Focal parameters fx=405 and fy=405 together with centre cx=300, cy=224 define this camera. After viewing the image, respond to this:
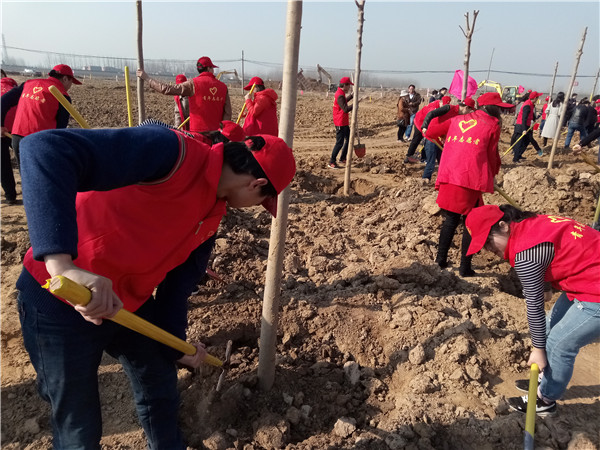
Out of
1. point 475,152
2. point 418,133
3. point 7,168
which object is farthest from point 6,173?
point 418,133

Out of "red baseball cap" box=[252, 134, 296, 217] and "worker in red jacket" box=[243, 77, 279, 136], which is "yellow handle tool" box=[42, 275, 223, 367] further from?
"worker in red jacket" box=[243, 77, 279, 136]

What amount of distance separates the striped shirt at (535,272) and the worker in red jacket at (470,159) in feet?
5.49

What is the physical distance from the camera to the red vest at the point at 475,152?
3604 mm

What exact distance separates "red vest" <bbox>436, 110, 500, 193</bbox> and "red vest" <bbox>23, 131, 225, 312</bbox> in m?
2.80

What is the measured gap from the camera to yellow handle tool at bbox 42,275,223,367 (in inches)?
40.6

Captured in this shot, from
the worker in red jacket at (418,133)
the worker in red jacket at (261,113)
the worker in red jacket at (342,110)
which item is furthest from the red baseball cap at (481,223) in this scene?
the worker in red jacket at (342,110)

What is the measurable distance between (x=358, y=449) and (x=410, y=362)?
0.78 metres

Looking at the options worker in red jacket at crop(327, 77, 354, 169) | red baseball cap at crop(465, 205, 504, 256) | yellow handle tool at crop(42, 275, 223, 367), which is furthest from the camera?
worker in red jacket at crop(327, 77, 354, 169)

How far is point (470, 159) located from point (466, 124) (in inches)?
13.3

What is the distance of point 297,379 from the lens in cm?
258

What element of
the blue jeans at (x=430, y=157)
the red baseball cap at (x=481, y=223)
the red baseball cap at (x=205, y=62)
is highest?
the red baseball cap at (x=205, y=62)

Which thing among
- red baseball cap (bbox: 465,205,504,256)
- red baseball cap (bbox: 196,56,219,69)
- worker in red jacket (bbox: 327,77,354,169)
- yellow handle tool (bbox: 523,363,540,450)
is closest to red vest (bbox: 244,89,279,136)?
red baseball cap (bbox: 196,56,219,69)

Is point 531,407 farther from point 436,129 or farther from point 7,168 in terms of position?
point 7,168

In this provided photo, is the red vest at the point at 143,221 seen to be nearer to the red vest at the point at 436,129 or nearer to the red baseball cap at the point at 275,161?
the red baseball cap at the point at 275,161
